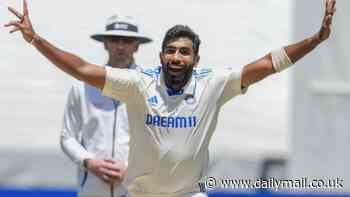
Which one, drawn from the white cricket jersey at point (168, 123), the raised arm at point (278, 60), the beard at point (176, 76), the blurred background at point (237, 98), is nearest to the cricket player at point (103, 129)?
the white cricket jersey at point (168, 123)

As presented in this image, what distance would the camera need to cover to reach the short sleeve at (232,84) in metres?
4.50

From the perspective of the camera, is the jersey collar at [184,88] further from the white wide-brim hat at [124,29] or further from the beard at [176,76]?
the white wide-brim hat at [124,29]

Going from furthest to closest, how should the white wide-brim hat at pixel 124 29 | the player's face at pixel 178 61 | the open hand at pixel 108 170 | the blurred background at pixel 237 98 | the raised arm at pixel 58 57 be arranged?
the blurred background at pixel 237 98, the white wide-brim hat at pixel 124 29, the open hand at pixel 108 170, the player's face at pixel 178 61, the raised arm at pixel 58 57

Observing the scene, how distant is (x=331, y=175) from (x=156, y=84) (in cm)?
312

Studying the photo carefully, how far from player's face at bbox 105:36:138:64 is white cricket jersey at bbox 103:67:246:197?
0.81 metres

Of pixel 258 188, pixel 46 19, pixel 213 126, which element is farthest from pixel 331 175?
pixel 213 126

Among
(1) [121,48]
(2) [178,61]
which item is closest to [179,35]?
(2) [178,61]

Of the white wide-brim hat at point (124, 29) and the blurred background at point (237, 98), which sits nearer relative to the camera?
the white wide-brim hat at point (124, 29)

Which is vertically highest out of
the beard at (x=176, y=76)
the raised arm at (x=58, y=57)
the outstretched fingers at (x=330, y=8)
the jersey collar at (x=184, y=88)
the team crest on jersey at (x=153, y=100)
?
the outstretched fingers at (x=330, y=8)

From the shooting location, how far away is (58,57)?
4.34m

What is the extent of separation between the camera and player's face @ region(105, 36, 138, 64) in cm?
536

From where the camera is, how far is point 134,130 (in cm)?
450

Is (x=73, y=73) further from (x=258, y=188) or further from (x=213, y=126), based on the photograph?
(x=258, y=188)

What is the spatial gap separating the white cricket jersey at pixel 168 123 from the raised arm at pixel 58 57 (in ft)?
0.21
